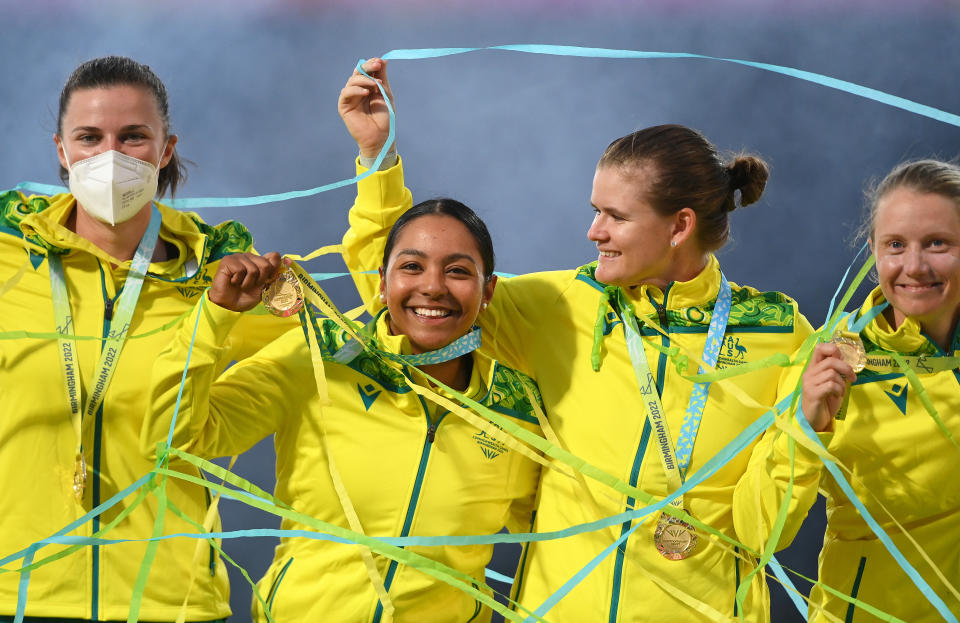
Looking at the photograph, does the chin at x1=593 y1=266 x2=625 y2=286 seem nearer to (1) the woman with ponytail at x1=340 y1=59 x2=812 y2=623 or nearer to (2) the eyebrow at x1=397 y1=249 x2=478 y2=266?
(1) the woman with ponytail at x1=340 y1=59 x2=812 y2=623

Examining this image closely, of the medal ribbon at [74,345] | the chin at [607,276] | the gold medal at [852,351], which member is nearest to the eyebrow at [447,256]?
the chin at [607,276]

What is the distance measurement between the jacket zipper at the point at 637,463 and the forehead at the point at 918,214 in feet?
1.53

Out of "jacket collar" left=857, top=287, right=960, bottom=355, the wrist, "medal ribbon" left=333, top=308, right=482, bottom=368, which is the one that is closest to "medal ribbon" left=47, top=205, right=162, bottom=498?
"medal ribbon" left=333, top=308, right=482, bottom=368

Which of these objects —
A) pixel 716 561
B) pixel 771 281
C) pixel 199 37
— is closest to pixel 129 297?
pixel 716 561

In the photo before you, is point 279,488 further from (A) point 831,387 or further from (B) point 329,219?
(B) point 329,219

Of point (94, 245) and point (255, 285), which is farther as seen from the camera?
point (94, 245)

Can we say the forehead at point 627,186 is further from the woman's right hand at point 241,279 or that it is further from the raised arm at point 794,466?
the woman's right hand at point 241,279

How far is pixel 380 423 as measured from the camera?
2117 mm

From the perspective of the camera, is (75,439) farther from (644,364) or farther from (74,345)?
(644,364)

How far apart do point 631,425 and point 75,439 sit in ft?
3.51

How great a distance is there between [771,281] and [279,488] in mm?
2444

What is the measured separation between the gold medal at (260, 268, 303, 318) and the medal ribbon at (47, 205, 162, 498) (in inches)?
12.1

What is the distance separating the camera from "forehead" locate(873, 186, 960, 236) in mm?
2207

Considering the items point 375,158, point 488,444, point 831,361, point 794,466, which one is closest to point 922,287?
point 831,361
